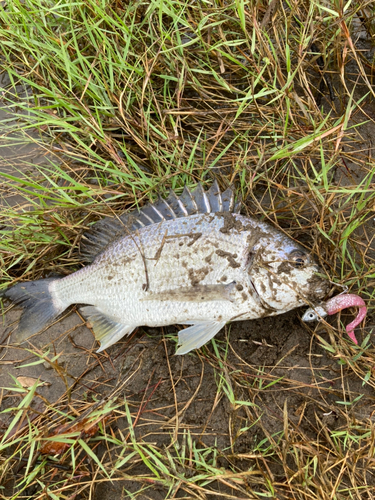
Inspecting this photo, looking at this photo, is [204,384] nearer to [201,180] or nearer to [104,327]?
[104,327]

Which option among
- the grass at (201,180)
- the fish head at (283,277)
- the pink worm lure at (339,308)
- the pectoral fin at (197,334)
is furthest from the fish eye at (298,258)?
the pectoral fin at (197,334)

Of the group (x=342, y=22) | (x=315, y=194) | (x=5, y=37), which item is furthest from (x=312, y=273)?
(x=5, y=37)

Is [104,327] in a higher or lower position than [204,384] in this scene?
higher

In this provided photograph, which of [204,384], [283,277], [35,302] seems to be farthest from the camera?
[35,302]

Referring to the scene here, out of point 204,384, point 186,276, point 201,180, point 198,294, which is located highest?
point 201,180

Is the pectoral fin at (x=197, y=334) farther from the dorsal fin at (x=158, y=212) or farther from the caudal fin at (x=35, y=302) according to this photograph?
the caudal fin at (x=35, y=302)

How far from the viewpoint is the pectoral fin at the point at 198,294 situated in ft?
9.18

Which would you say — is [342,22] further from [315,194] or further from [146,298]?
[146,298]

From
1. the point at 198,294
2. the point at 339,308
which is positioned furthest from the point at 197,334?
the point at 339,308

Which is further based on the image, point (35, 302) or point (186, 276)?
point (35, 302)

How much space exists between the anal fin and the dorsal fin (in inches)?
17.0

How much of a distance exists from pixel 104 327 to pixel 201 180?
1429mm

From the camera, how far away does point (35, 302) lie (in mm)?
3129

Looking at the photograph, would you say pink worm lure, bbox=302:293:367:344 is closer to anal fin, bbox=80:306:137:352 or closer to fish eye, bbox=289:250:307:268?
fish eye, bbox=289:250:307:268
